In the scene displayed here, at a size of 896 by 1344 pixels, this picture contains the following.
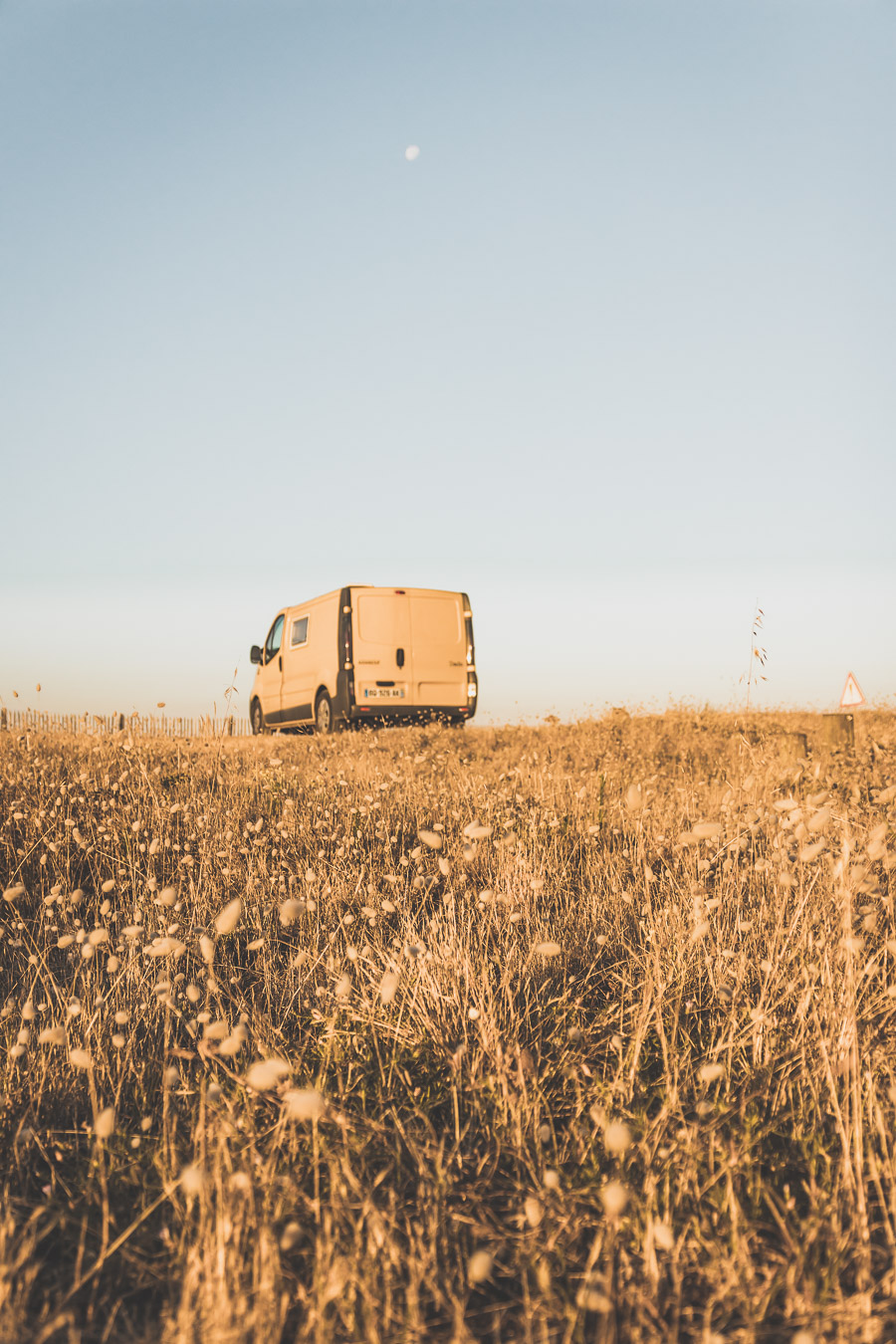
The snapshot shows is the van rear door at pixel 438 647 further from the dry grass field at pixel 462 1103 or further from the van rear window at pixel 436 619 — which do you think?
the dry grass field at pixel 462 1103

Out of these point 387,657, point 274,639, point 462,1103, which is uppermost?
point 274,639

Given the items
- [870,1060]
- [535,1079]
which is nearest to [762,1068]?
[870,1060]

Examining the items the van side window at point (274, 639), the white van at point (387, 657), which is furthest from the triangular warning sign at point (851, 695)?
the van side window at point (274, 639)

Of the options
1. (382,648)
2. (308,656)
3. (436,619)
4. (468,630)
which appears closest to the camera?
(382,648)

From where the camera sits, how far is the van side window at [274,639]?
1677 centimetres

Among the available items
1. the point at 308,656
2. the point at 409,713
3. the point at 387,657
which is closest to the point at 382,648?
the point at 387,657

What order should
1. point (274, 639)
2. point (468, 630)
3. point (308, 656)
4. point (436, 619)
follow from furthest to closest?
point (274, 639)
point (308, 656)
point (468, 630)
point (436, 619)

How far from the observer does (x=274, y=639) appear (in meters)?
17.1

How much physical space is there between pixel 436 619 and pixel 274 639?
4.56 metres

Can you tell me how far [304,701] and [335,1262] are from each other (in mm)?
14006

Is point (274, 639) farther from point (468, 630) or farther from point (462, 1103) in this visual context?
point (462, 1103)

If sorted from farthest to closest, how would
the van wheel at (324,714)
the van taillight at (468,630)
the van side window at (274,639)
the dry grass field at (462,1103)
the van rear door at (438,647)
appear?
the van side window at (274,639) → the van taillight at (468,630) → the van wheel at (324,714) → the van rear door at (438,647) → the dry grass field at (462,1103)

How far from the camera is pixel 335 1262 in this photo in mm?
1396

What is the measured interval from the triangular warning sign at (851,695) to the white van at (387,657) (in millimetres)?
6504
